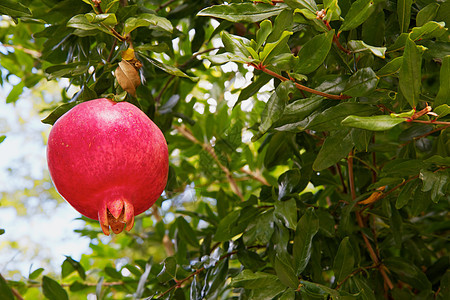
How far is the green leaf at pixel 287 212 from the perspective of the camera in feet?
2.56

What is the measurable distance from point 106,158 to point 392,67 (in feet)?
1.25

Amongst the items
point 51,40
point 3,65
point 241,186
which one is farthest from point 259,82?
point 3,65

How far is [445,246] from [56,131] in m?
0.99

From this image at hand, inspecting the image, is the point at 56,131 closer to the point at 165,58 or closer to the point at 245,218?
the point at 245,218

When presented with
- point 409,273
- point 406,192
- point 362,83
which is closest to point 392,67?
point 362,83

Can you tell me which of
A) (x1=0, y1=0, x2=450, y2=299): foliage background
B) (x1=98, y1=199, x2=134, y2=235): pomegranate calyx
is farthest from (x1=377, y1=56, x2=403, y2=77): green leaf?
(x1=98, y1=199, x2=134, y2=235): pomegranate calyx

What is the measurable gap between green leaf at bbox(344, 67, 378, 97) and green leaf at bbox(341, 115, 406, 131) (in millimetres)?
111

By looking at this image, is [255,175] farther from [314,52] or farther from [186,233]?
[314,52]

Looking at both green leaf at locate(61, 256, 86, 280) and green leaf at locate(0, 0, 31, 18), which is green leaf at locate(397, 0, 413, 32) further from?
green leaf at locate(61, 256, 86, 280)

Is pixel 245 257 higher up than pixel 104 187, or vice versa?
pixel 104 187

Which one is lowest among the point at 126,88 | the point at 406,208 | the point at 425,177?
the point at 406,208

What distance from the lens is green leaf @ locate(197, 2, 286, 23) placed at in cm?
63

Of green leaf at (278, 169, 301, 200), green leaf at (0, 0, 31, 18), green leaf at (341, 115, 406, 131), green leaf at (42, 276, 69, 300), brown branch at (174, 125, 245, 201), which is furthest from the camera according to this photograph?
brown branch at (174, 125, 245, 201)

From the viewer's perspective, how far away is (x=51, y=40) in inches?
38.1
